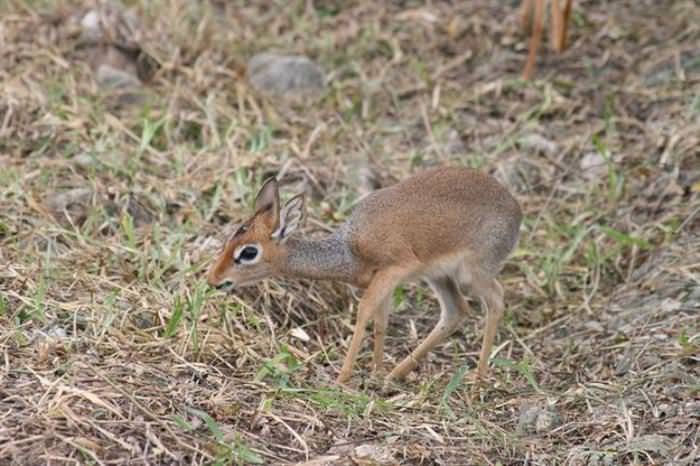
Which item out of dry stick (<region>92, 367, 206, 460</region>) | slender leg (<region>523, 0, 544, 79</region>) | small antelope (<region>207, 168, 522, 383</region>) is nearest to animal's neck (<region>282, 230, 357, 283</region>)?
small antelope (<region>207, 168, 522, 383</region>)

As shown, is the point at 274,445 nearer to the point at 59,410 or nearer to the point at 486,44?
the point at 59,410

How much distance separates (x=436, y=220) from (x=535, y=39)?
3.25 m

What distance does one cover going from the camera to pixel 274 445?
16.7 feet

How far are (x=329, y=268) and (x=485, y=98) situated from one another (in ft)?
10.8

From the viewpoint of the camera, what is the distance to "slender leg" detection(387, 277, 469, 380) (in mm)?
6465

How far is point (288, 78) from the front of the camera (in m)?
9.24

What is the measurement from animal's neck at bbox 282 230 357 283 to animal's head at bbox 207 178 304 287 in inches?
2.4

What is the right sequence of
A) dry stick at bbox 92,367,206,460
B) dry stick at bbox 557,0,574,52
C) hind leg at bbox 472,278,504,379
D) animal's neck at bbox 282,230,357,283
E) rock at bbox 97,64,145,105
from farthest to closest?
dry stick at bbox 557,0,574,52 → rock at bbox 97,64,145,105 → hind leg at bbox 472,278,504,379 → animal's neck at bbox 282,230,357,283 → dry stick at bbox 92,367,206,460

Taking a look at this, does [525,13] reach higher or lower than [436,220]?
lower

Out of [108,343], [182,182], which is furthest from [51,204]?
[108,343]

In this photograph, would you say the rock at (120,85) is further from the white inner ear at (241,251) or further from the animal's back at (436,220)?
the white inner ear at (241,251)

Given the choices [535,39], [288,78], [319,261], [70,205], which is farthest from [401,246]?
[535,39]

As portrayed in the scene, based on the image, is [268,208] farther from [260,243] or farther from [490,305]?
[490,305]

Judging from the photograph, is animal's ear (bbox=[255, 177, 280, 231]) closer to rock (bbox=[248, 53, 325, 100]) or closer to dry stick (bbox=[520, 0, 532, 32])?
rock (bbox=[248, 53, 325, 100])
